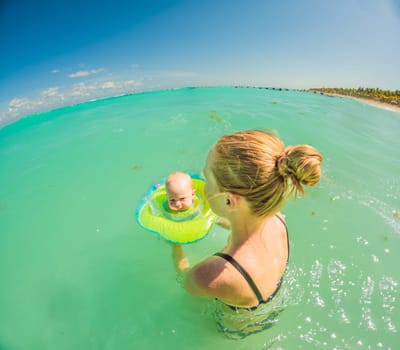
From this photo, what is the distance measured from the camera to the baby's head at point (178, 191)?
2.59m

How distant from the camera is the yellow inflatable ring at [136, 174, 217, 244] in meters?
2.24

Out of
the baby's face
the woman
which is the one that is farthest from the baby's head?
the woman

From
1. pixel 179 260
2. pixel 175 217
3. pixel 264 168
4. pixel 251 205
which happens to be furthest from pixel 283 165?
pixel 175 217

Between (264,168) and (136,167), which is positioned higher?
(264,168)

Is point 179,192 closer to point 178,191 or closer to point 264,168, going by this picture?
point 178,191

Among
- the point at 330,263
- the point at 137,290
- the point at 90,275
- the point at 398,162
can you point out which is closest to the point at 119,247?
the point at 90,275

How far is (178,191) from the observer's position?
2588 mm

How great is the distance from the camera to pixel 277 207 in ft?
4.07

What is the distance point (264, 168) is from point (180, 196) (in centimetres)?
162

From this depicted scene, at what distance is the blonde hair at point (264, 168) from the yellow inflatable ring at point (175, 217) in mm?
1126

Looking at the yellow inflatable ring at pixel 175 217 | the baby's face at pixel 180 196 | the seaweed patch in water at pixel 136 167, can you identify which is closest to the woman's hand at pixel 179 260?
the yellow inflatable ring at pixel 175 217

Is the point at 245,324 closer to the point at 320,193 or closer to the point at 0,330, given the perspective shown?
the point at 0,330

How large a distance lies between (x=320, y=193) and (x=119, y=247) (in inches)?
135

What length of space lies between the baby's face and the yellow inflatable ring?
71mm
